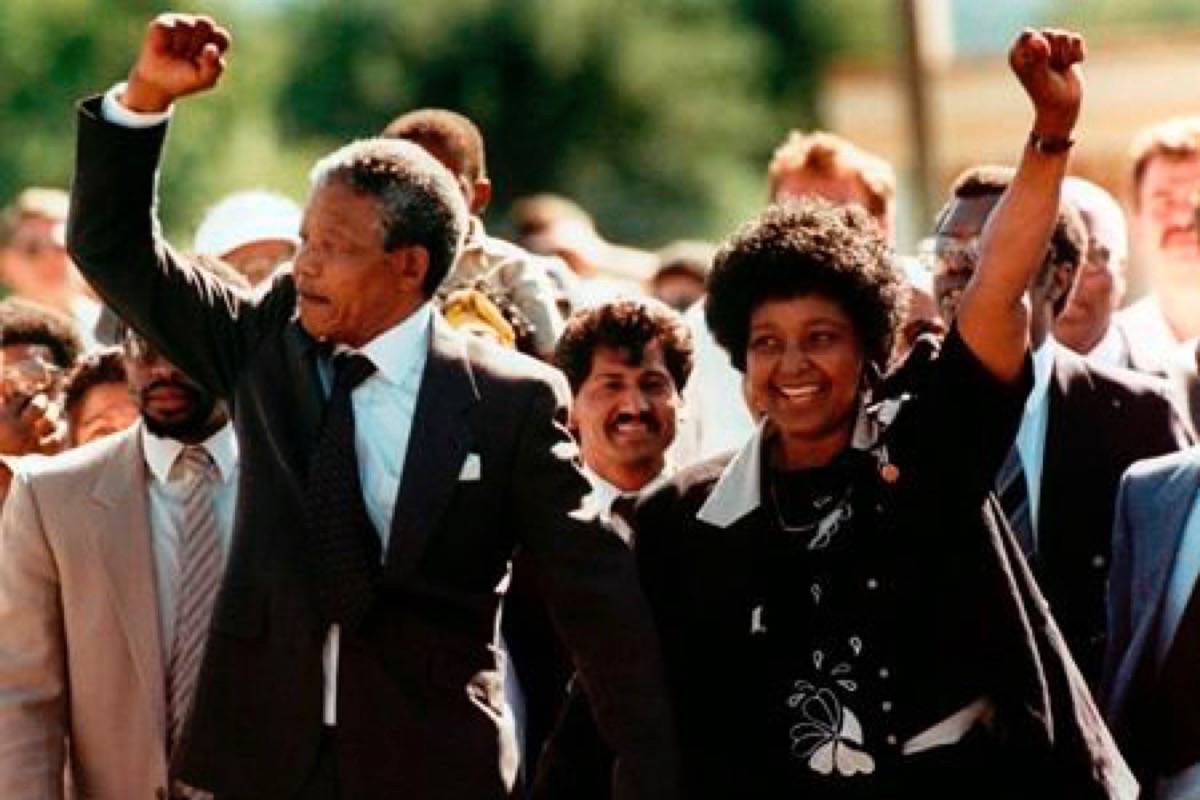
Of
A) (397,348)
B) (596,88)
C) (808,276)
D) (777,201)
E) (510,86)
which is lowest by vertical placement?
(397,348)

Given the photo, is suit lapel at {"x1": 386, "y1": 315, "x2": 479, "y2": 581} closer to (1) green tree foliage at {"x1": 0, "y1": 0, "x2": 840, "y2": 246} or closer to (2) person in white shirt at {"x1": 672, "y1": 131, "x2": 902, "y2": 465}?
(2) person in white shirt at {"x1": 672, "y1": 131, "x2": 902, "y2": 465}

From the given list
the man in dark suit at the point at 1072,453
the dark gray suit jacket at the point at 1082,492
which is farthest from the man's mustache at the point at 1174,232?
the dark gray suit jacket at the point at 1082,492

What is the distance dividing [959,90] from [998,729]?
5033 cm

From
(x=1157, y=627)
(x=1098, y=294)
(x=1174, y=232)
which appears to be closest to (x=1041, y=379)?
(x=1157, y=627)

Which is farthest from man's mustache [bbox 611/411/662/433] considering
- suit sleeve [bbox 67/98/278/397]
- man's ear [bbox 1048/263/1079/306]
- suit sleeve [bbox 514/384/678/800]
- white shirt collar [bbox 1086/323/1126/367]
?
suit sleeve [bbox 67/98/278/397]

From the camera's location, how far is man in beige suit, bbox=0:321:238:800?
10203 millimetres

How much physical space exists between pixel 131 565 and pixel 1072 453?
220 cm

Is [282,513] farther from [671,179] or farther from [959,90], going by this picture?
[671,179]

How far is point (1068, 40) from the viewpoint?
884 cm

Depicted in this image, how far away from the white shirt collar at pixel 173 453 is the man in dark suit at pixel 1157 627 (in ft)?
6.73

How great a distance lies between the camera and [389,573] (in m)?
9.31

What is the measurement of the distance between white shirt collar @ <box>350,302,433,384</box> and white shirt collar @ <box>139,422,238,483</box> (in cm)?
93

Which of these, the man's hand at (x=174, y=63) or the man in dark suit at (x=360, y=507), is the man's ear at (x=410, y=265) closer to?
the man in dark suit at (x=360, y=507)

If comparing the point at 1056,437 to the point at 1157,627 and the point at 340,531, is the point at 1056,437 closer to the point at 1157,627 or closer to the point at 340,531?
the point at 1157,627
